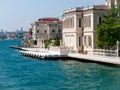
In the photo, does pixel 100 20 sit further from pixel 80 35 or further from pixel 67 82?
pixel 67 82

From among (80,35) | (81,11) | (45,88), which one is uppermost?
(81,11)

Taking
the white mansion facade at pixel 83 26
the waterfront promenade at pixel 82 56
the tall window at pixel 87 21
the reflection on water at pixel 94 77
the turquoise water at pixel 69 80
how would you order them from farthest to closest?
the tall window at pixel 87 21, the white mansion facade at pixel 83 26, the waterfront promenade at pixel 82 56, the reflection on water at pixel 94 77, the turquoise water at pixel 69 80

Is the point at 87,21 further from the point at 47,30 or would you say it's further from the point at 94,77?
the point at 47,30

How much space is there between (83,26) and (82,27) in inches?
15.7

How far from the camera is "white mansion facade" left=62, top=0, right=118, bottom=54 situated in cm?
5944

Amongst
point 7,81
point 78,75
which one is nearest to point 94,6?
point 78,75

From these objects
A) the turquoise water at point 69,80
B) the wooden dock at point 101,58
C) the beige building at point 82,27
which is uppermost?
the beige building at point 82,27

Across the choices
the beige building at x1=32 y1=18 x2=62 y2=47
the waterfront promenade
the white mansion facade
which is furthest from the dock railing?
the beige building at x1=32 y1=18 x2=62 y2=47

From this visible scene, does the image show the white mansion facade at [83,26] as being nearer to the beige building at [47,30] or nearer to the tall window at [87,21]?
the tall window at [87,21]

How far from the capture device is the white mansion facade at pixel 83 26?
5944 centimetres

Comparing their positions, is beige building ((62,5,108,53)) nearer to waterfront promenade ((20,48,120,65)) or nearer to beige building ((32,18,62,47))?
waterfront promenade ((20,48,120,65))

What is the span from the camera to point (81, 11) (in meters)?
63.2

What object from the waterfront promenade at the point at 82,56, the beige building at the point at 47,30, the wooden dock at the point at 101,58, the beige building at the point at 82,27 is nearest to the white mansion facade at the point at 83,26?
the beige building at the point at 82,27

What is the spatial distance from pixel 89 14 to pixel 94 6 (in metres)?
1.51
